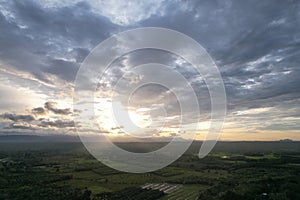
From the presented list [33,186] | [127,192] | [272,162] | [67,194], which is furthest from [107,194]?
[272,162]

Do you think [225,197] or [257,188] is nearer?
[225,197]

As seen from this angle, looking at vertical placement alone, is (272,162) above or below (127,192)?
above

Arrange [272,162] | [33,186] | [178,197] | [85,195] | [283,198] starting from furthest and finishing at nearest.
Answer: [272,162], [33,186], [178,197], [85,195], [283,198]

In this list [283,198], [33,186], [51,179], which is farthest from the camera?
[51,179]

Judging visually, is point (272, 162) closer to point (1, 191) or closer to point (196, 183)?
point (196, 183)

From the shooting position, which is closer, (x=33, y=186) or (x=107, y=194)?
(x=107, y=194)

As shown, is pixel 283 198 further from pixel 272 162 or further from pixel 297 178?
pixel 272 162

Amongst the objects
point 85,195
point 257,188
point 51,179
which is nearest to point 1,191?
point 51,179

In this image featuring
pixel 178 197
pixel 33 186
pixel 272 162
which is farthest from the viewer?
pixel 272 162

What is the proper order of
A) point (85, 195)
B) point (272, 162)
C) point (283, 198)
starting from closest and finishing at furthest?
point (283, 198) → point (85, 195) → point (272, 162)
